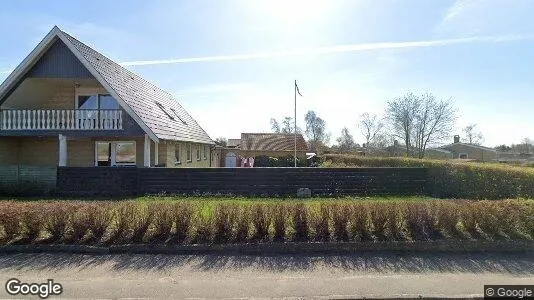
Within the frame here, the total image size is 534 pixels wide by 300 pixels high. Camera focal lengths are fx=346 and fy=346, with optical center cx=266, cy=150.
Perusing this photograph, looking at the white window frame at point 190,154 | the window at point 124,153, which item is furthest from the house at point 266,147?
A: the window at point 124,153

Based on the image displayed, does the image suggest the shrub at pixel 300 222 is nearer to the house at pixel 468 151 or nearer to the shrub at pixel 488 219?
the shrub at pixel 488 219

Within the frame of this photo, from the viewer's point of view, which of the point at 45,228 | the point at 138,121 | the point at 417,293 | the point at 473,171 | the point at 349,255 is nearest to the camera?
the point at 417,293

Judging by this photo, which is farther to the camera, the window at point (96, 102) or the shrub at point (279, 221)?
the window at point (96, 102)

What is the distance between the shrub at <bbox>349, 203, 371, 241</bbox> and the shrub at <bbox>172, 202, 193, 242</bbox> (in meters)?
3.33

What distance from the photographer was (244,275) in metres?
5.62

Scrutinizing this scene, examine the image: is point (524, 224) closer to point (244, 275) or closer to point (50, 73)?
point (244, 275)

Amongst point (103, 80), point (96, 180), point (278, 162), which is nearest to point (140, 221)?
point (96, 180)

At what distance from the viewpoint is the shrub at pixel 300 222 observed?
6.99 metres

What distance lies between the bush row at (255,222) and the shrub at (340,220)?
0.02 metres

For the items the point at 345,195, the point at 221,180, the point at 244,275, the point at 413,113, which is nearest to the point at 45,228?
the point at 244,275

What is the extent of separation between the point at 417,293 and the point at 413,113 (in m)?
46.5

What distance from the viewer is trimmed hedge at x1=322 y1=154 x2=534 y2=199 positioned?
11.2 metres

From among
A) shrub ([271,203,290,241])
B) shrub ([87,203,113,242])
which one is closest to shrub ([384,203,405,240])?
shrub ([271,203,290,241])

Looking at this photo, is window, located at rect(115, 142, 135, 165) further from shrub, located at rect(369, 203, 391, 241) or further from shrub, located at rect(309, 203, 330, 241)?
shrub, located at rect(369, 203, 391, 241)
